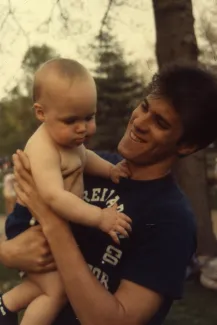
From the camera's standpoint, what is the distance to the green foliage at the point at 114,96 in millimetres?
23141

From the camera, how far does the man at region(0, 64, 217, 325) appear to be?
87.7 inches

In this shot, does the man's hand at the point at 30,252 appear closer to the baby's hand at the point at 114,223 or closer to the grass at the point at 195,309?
the baby's hand at the point at 114,223

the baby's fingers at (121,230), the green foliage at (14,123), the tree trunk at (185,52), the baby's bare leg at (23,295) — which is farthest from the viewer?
the green foliage at (14,123)

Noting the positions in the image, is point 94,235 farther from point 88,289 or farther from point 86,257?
point 88,289

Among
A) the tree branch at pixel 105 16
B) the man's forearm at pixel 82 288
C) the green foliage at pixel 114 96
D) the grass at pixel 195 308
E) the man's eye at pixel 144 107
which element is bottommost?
the green foliage at pixel 114 96

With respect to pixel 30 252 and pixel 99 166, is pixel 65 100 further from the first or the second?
pixel 30 252

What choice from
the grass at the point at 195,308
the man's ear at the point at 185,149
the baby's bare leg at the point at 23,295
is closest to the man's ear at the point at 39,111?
the man's ear at the point at 185,149

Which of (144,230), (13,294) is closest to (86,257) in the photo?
(144,230)

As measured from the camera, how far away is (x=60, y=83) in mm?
2297

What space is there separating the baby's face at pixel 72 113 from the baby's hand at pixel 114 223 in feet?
0.98

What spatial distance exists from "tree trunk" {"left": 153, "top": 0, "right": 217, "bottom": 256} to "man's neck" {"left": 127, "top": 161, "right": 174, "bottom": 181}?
5.48 m

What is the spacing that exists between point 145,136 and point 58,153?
1.07 ft

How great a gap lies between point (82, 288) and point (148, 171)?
0.53 meters

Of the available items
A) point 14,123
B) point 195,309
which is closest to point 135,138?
point 195,309
